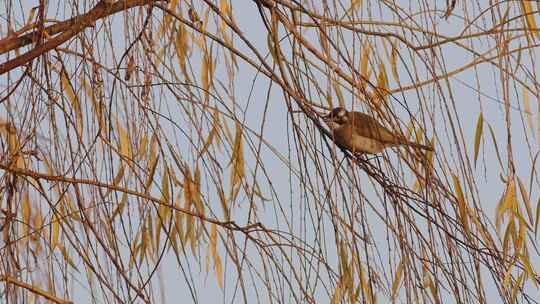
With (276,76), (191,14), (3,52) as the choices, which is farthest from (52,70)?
(276,76)

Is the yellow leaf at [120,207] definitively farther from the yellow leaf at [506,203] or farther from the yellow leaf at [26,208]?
the yellow leaf at [506,203]

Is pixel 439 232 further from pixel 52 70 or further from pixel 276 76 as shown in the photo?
pixel 52 70

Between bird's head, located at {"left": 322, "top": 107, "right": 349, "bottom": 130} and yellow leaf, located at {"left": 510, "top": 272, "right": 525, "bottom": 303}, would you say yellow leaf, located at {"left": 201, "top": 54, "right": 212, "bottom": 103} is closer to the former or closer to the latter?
bird's head, located at {"left": 322, "top": 107, "right": 349, "bottom": 130}

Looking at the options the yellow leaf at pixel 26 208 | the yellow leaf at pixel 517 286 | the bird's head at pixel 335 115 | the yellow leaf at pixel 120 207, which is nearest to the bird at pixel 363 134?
the bird's head at pixel 335 115

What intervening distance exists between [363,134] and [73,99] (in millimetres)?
631

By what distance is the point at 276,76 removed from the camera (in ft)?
6.13

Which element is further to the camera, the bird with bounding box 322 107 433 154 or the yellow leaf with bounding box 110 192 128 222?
the yellow leaf with bounding box 110 192 128 222

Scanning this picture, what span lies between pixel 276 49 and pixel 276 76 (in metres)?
0.05

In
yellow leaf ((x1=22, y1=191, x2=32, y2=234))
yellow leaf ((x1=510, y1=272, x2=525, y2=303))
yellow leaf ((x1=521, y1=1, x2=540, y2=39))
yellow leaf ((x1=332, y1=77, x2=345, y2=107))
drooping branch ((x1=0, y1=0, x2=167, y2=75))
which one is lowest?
yellow leaf ((x1=510, y1=272, x2=525, y2=303))

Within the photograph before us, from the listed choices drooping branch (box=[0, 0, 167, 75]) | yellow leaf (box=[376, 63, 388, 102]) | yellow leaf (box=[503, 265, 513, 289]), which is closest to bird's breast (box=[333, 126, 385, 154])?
yellow leaf (box=[376, 63, 388, 102])

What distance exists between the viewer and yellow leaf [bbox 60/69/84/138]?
2009 millimetres

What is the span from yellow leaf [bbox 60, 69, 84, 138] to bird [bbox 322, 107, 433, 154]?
1.51 feet

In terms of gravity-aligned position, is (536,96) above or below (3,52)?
below

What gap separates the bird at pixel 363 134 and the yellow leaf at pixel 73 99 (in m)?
0.46
